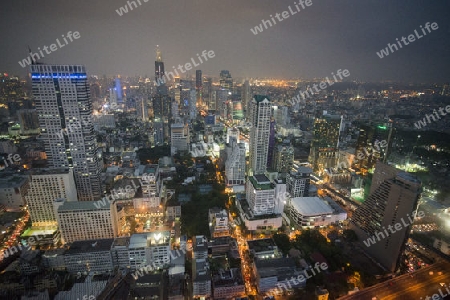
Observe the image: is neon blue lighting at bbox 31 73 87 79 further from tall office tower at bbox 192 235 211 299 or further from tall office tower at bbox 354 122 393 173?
tall office tower at bbox 354 122 393 173

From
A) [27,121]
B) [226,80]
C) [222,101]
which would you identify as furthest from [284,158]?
[226,80]

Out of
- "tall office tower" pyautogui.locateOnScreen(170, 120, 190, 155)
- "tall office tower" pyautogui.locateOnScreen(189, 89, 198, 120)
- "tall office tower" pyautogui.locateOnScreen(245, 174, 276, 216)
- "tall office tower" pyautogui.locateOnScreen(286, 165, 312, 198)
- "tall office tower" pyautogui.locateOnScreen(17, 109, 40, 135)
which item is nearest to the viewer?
"tall office tower" pyautogui.locateOnScreen(245, 174, 276, 216)

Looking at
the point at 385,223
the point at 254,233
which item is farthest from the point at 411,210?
the point at 254,233

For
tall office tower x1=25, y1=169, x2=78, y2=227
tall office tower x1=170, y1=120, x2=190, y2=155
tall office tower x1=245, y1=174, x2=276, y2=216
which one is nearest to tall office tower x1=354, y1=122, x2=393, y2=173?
tall office tower x1=245, y1=174, x2=276, y2=216

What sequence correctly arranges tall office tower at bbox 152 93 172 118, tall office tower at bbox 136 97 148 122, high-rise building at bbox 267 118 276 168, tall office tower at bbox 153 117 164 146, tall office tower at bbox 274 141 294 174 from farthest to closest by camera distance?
tall office tower at bbox 136 97 148 122 < tall office tower at bbox 152 93 172 118 < tall office tower at bbox 153 117 164 146 < high-rise building at bbox 267 118 276 168 < tall office tower at bbox 274 141 294 174

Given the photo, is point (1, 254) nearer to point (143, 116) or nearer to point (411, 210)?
point (411, 210)

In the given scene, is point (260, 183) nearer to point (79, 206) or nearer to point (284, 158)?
point (284, 158)

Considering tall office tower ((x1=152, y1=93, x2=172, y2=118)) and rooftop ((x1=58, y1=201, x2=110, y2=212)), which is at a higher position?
tall office tower ((x1=152, y1=93, x2=172, y2=118))
